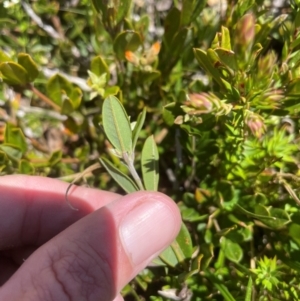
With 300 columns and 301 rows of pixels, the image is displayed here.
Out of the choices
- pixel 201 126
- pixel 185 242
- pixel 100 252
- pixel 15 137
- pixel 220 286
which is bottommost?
pixel 220 286

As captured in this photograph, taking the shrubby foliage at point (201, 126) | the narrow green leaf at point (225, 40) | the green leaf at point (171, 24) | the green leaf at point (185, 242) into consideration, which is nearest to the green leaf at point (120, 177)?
the shrubby foliage at point (201, 126)

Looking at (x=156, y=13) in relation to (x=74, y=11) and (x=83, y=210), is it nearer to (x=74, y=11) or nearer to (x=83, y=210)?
(x=74, y=11)

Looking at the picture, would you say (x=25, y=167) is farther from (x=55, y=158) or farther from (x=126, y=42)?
(x=126, y=42)

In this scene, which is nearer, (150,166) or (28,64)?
(150,166)

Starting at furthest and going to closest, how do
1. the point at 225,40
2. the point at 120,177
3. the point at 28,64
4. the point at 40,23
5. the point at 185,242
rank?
the point at 40,23 < the point at 28,64 < the point at 185,242 < the point at 120,177 < the point at 225,40

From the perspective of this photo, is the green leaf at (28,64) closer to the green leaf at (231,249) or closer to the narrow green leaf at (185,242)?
the narrow green leaf at (185,242)

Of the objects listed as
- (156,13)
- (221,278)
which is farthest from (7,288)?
(156,13)

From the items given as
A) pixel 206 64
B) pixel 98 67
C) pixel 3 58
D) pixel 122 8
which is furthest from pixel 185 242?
pixel 3 58

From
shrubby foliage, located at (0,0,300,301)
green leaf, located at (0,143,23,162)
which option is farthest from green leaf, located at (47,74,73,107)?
green leaf, located at (0,143,23,162)
